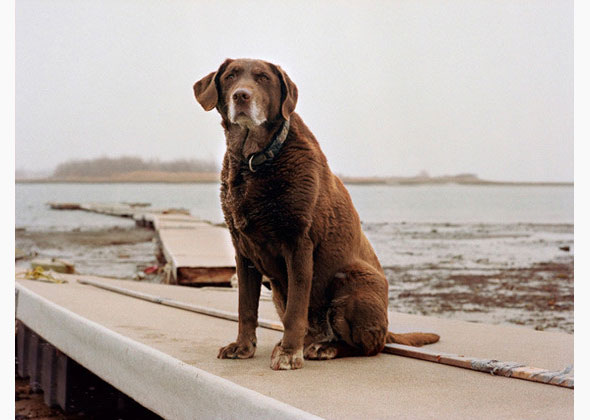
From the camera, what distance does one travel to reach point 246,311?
11.0 ft

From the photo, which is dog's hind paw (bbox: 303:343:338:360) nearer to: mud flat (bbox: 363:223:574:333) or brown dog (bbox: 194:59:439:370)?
brown dog (bbox: 194:59:439:370)

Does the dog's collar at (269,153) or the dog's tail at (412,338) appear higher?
the dog's collar at (269,153)

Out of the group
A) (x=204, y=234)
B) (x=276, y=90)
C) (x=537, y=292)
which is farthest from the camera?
(x=204, y=234)

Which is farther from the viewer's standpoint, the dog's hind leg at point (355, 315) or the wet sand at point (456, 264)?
the wet sand at point (456, 264)

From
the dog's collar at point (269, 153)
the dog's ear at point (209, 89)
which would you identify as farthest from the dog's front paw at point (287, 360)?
the dog's ear at point (209, 89)

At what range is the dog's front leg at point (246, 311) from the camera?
11.0 ft

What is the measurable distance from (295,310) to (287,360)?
24cm

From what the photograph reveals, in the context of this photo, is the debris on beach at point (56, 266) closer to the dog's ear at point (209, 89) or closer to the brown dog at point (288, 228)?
the brown dog at point (288, 228)

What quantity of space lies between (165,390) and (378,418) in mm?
1195

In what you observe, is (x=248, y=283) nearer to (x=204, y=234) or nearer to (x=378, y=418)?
(x=378, y=418)

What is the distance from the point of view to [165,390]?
3141 mm

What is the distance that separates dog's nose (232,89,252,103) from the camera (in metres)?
2.94

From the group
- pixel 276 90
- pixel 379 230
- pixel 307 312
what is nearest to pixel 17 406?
pixel 307 312

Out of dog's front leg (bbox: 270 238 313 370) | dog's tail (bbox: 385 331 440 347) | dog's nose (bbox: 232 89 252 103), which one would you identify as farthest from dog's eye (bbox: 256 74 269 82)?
dog's tail (bbox: 385 331 440 347)
